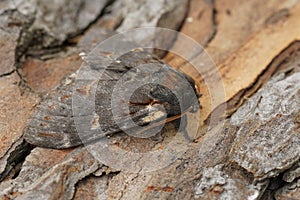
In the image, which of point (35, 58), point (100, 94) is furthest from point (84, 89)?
point (35, 58)

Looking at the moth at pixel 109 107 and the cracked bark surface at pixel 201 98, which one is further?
the moth at pixel 109 107

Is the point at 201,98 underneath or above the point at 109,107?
above

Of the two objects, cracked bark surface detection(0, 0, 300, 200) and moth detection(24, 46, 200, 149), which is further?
moth detection(24, 46, 200, 149)

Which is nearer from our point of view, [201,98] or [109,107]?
[109,107]
